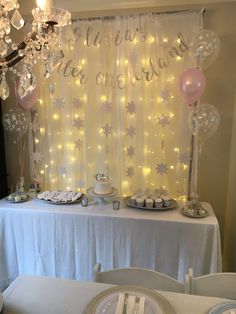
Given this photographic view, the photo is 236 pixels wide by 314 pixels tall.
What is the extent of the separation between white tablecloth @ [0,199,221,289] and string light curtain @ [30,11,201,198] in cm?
49

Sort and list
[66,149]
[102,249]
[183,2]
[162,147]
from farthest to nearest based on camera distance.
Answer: [66,149], [162,147], [183,2], [102,249]

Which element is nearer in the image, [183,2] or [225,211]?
[183,2]

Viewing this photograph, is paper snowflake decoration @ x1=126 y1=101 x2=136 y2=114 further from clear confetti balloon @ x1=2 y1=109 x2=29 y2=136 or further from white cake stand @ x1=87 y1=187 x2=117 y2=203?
clear confetti balloon @ x1=2 y1=109 x2=29 y2=136

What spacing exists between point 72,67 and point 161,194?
1442 mm

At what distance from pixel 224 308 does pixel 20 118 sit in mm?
2254

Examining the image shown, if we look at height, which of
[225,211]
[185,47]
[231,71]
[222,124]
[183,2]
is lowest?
[225,211]

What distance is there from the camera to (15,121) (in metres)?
2.56

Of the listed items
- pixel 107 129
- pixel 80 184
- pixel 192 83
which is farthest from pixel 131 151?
pixel 192 83

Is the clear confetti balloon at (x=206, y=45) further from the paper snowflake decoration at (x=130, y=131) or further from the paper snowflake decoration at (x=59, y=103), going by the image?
the paper snowflake decoration at (x=59, y=103)

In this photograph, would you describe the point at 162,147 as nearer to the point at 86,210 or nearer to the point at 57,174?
the point at 86,210

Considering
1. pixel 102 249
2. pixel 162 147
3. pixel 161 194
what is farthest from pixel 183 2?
pixel 102 249

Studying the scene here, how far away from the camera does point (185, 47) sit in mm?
2330

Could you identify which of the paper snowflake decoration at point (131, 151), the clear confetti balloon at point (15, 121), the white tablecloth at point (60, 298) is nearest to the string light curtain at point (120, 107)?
the paper snowflake decoration at point (131, 151)

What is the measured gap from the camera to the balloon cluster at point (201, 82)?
2.07 metres
